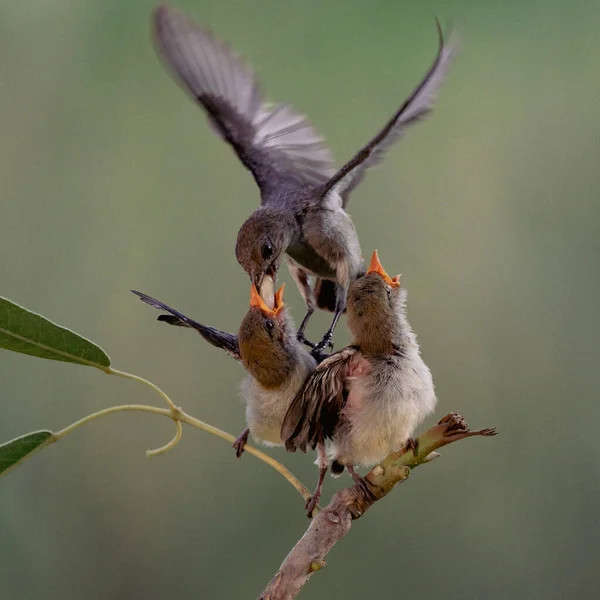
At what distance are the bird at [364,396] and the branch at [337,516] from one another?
0.03m

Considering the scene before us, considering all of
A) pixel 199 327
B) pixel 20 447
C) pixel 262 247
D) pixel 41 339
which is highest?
pixel 262 247

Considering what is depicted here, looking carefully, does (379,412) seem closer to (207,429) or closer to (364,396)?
(364,396)

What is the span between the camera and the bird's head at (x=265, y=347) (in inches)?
33.4

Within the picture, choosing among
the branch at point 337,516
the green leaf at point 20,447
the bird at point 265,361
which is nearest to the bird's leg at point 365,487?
the branch at point 337,516

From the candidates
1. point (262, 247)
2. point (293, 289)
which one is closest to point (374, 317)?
point (262, 247)

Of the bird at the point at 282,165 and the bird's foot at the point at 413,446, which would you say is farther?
the bird at the point at 282,165

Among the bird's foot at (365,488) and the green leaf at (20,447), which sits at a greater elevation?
the bird's foot at (365,488)

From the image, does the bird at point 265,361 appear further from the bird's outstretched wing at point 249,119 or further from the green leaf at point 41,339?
the bird's outstretched wing at point 249,119

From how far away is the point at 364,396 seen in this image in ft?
2.64

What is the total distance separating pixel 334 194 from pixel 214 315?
0.85 m

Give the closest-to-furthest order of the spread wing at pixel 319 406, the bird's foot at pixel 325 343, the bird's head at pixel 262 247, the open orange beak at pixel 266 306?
the spread wing at pixel 319 406 < the open orange beak at pixel 266 306 < the bird's foot at pixel 325 343 < the bird's head at pixel 262 247

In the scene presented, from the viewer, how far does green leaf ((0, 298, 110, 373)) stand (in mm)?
868

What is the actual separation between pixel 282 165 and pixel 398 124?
1.22ft

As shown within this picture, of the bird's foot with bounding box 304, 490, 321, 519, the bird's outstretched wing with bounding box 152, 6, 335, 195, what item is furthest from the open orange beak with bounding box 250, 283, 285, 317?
the bird's outstretched wing with bounding box 152, 6, 335, 195
